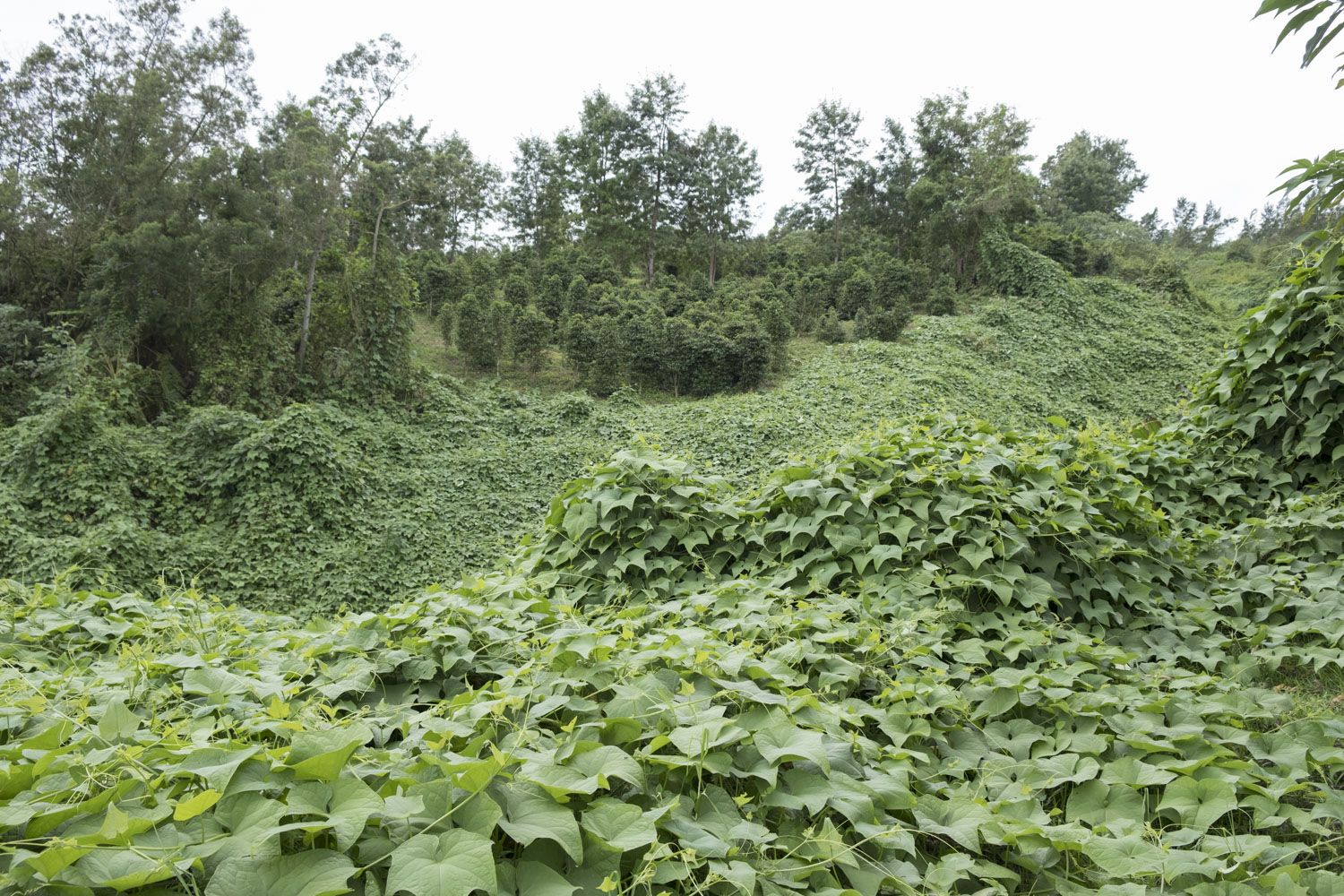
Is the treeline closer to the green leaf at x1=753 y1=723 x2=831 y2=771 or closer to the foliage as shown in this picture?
the foliage

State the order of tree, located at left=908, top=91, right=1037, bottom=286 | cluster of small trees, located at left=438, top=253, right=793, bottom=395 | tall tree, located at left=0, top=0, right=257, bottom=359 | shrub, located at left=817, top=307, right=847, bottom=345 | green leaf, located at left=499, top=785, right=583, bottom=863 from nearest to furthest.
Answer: green leaf, located at left=499, top=785, right=583, bottom=863, tall tree, located at left=0, top=0, right=257, bottom=359, cluster of small trees, located at left=438, top=253, right=793, bottom=395, shrub, located at left=817, top=307, right=847, bottom=345, tree, located at left=908, top=91, right=1037, bottom=286

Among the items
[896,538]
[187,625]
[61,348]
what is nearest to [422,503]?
[61,348]

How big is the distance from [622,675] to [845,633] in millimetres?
718

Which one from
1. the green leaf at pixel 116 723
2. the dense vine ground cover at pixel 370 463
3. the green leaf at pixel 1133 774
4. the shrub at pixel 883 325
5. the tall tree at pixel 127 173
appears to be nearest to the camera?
the green leaf at pixel 116 723

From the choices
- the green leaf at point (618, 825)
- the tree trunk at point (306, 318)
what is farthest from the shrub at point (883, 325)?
the green leaf at point (618, 825)

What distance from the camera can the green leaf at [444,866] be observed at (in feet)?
3.11

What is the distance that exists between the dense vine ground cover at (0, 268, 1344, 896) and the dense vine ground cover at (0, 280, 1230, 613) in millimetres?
2334

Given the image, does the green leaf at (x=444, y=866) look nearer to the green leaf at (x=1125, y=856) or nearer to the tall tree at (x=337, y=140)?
the green leaf at (x=1125, y=856)

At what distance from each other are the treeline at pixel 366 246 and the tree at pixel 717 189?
9cm

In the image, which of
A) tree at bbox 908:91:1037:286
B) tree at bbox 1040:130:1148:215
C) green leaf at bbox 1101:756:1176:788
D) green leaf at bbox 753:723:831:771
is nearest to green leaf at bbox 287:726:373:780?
green leaf at bbox 753:723:831:771

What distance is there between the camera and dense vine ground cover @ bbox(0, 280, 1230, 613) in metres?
7.31

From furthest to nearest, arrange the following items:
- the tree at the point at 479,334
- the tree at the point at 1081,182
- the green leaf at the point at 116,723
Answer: the tree at the point at 1081,182, the tree at the point at 479,334, the green leaf at the point at 116,723

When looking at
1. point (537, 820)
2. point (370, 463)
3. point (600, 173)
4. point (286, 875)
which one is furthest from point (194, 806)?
point (600, 173)

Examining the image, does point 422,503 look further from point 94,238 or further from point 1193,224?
point 1193,224
